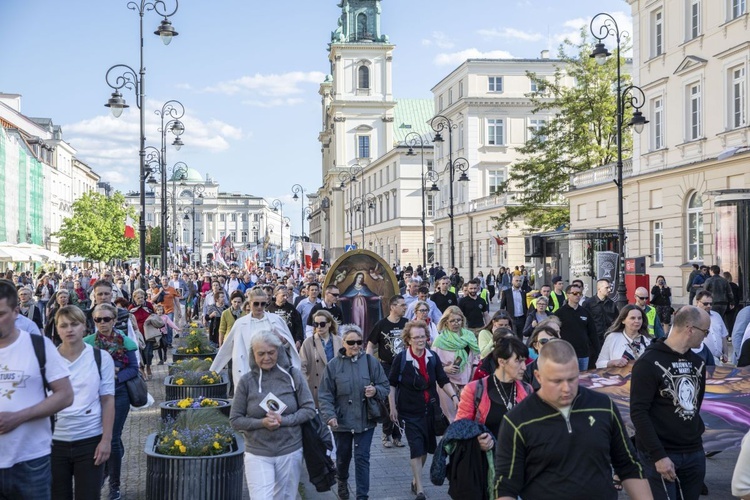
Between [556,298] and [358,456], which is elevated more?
[556,298]

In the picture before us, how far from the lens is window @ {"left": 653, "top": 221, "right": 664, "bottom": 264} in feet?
118

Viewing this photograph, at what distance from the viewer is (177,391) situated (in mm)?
11680

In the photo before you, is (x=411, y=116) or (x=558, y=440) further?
(x=411, y=116)

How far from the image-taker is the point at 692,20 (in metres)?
33.8

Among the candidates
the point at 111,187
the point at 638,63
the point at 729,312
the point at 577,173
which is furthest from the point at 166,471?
the point at 111,187

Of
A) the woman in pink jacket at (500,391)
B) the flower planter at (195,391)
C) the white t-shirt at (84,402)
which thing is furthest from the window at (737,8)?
the white t-shirt at (84,402)

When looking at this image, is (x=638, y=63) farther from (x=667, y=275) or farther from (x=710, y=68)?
(x=667, y=275)

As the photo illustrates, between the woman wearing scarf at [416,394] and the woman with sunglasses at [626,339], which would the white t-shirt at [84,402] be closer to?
the woman wearing scarf at [416,394]

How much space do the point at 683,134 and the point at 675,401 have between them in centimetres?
3026

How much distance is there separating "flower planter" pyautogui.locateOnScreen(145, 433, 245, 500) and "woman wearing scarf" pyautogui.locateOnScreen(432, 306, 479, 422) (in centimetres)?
369

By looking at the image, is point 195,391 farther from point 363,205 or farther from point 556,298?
point 363,205

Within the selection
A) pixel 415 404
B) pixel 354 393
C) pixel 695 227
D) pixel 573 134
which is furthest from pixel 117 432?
pixel 573 134

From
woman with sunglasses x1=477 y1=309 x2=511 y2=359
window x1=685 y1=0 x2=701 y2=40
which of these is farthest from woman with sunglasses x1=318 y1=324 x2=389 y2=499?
window x1=685 y1=0 x2=701 y2=40

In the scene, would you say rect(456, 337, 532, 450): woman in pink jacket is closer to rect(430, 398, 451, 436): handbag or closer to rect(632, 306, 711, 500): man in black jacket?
rect(632, 306, 711, 500): man in black jacket
